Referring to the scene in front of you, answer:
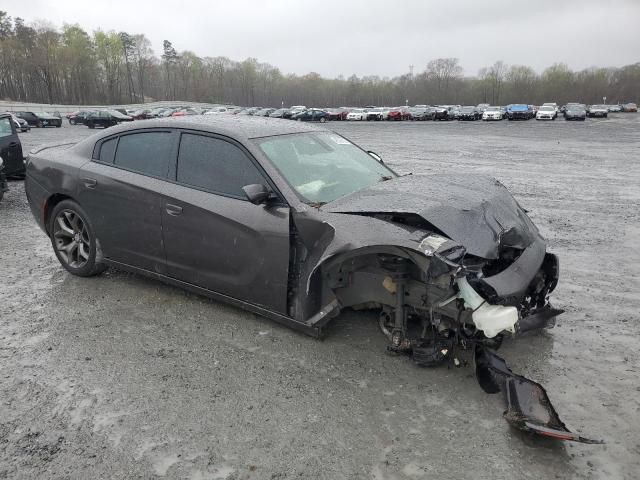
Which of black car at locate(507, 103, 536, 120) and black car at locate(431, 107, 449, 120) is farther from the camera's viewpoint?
black car at locate(431, 107, 449, 120)

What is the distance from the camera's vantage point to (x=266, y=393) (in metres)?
3.12

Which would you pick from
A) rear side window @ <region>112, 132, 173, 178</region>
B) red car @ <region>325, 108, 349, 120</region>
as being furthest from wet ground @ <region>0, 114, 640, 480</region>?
red car @ <region>325, 108, 349, 120</region>

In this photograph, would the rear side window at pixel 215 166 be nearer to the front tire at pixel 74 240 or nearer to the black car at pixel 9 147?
the front tire at pixel 74 240

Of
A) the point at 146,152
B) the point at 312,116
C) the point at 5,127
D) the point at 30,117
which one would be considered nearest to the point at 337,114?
the point at 312,116

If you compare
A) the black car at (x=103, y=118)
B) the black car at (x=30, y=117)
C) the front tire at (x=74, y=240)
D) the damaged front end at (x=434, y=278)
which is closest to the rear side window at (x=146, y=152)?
the front tire at (x=74, y=240)

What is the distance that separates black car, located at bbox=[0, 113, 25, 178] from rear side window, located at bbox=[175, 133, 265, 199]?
8289 millimetres

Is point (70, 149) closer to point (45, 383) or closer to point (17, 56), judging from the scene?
point (45, 383)

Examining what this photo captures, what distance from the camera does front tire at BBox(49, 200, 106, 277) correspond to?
481 cm

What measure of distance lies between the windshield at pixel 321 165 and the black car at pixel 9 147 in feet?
28.7

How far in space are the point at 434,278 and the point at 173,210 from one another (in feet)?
7.22

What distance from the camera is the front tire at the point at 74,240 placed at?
4812mm

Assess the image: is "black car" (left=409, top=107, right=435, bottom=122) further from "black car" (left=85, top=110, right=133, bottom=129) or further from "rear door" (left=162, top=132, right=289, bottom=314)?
"rear door" (left=162, top=132, right=289, bottom=314)

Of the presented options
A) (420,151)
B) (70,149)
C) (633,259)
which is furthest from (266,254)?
(420,151)

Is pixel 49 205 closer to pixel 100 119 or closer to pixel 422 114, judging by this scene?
pixel 100 119
